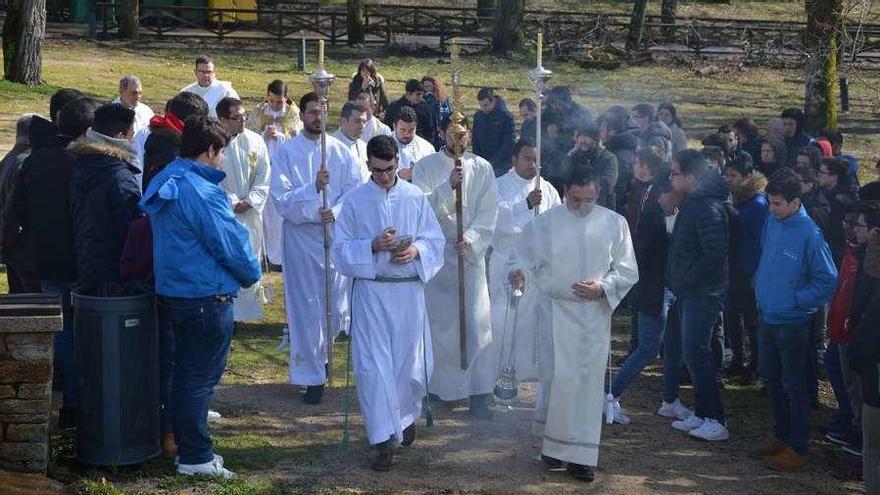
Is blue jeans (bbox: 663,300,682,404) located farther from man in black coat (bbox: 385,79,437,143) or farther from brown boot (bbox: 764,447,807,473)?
man in black coat (bbox: 385,79,437,143)

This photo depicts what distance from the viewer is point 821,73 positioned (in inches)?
758

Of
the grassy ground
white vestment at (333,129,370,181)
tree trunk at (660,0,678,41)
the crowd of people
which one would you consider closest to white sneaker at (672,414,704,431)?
the crowd of people

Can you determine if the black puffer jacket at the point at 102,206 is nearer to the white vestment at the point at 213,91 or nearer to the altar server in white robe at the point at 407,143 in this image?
the altar server in white robe at the point at 407,143

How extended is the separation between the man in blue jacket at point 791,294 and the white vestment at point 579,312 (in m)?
1.02

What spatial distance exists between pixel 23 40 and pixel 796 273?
1802 cm

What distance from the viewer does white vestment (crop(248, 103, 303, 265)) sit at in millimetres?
12273

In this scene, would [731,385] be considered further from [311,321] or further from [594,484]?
[311,321]

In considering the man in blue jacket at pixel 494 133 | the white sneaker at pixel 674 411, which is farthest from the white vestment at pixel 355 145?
the man in blue jacket at pixel 494 133

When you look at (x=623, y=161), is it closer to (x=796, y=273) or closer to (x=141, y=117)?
(x=796, y=273)

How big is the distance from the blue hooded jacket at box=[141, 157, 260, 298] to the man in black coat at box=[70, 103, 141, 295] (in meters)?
0.42

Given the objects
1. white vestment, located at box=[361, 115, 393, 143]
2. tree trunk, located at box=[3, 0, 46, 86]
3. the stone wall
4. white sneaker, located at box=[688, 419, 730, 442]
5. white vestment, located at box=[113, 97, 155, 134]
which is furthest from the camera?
tree trunk, located at box=[3, 0, 46, 86]

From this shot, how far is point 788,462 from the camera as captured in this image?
832 cm

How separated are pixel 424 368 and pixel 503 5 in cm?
2682

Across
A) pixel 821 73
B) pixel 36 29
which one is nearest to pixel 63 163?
pixel 821 73
